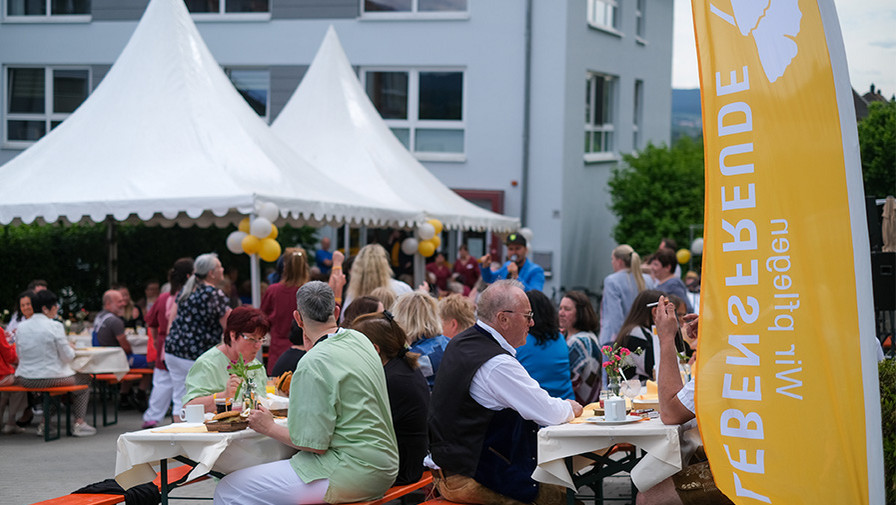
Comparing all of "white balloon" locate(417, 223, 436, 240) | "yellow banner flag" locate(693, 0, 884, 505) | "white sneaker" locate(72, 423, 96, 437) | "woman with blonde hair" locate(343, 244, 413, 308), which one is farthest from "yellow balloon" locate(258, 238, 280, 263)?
"yellow banner flag" locate(693, 0, 884, 505)

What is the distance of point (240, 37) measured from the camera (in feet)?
77.0

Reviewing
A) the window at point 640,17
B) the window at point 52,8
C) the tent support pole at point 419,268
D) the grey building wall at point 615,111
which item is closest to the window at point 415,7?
the grey building wall at point 615,111

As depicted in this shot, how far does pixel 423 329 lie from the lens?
7.66 meters

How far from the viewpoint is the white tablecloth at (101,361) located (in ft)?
36.4

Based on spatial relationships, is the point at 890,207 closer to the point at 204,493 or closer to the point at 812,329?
the point at 812,329

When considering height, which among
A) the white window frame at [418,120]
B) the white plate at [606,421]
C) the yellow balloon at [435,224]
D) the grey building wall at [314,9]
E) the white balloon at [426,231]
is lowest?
the white plate at [606,421]

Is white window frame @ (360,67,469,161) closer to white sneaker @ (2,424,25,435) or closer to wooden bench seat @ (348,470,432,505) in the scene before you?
white sneaker @ (2,424,25,435)

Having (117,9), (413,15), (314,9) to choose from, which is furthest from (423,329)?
(117,9)

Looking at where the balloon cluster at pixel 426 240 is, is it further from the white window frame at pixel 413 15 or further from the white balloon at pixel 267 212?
the white window frame at pixel 413 15

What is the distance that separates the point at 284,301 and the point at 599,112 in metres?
14.9

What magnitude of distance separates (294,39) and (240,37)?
1214mm

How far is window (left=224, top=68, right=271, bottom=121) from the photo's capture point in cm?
2359

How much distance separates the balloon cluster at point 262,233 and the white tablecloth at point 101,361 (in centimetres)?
174

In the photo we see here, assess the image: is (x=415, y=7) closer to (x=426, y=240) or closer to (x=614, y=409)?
(x=426, y=240)
